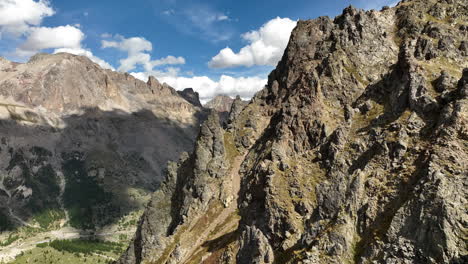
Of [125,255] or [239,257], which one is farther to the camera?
[125,255]

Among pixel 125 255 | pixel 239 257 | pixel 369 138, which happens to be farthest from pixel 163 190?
pixel 369 138

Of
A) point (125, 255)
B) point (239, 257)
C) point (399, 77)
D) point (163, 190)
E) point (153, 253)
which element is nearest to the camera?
point (239, 257)

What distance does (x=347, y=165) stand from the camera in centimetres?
6606

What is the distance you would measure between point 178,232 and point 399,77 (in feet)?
306

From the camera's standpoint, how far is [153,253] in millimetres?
130000

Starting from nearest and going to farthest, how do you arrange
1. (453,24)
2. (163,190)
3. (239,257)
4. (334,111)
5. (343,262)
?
(343,262) < (239,257) < (334,111) < (453,24) < (163,190)

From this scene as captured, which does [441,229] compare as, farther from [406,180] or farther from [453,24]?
[453,24]

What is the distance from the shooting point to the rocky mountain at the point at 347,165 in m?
42.3

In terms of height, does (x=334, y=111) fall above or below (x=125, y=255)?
above

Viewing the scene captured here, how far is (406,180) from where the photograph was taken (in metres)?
48.9

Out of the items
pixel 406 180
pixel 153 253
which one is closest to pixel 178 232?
pixel 153 253

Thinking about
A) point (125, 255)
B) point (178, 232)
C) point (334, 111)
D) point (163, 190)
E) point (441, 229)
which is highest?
point (334, 111)

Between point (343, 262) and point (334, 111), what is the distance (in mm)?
70690

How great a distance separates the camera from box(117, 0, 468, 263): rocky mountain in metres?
42.3
